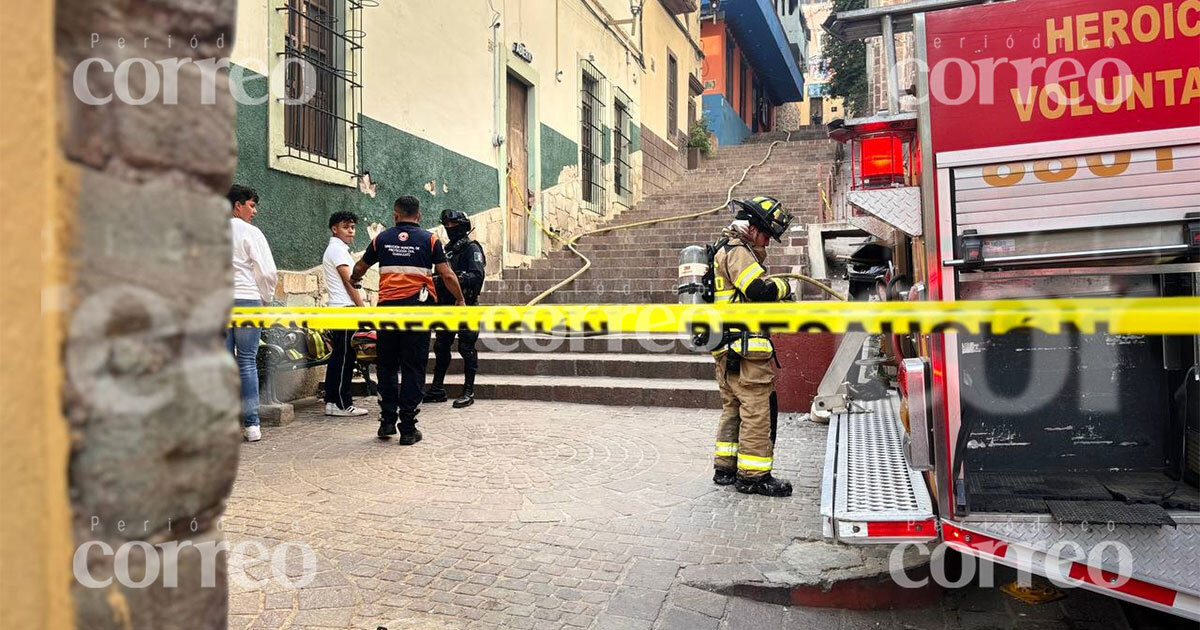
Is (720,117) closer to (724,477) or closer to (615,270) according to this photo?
(615,270)

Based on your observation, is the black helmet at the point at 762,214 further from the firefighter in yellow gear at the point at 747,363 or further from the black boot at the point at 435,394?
the black boot at the point at 435,394

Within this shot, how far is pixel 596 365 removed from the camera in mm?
7672

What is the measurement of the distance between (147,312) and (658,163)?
17246 mm

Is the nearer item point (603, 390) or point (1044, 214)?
point (1044, 214)

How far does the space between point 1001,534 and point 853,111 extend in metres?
20.9

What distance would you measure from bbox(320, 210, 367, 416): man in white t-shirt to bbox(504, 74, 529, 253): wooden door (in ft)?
16.8

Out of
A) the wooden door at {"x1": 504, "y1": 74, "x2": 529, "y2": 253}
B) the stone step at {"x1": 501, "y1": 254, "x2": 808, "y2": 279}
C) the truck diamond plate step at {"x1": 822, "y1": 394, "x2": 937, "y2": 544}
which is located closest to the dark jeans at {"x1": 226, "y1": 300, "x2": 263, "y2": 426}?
the truck diamond plate step at {"x1": 822, "y1": 394, "x2": 937, "y2": 544}

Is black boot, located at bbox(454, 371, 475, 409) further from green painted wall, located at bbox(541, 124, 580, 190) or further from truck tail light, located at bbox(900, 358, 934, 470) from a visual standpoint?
green painted wall, located at bbox(541, 124, 580, 190)

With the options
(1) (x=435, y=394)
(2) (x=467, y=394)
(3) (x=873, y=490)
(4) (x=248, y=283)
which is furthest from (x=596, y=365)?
(3) (x=873, y=490)

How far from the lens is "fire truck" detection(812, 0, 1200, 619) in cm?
253

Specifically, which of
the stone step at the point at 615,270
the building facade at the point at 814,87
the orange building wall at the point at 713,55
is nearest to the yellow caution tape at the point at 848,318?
the stone step at the point at 615,270

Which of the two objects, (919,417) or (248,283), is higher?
(248,283)

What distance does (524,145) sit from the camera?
12.0 m

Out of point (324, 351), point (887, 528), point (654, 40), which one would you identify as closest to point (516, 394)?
point (324, 351)
